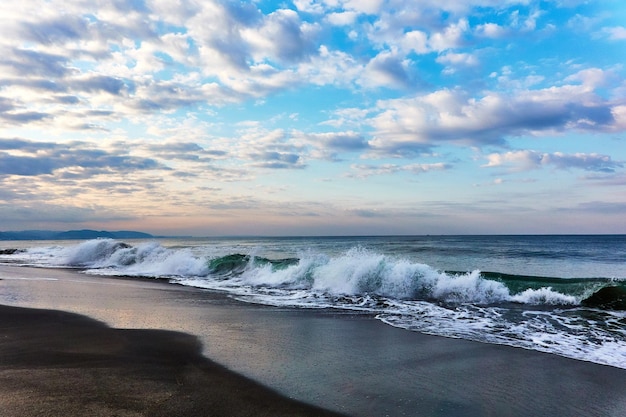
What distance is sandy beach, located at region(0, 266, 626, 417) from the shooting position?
4.58 metres

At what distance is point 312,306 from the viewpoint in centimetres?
1228

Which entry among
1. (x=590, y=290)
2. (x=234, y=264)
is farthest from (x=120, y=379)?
(x=234, y=264)

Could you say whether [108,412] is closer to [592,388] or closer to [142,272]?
[592,388]

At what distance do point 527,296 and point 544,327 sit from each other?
444cm

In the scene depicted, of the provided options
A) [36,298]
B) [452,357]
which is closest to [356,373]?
[452,357]

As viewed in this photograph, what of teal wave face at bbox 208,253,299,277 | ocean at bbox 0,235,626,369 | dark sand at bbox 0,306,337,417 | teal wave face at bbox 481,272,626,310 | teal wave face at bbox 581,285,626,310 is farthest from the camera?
teal wave face at bbox 208,253,299,277

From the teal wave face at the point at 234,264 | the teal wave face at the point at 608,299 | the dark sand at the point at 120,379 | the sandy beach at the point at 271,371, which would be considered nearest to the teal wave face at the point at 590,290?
the teal wave face at the point at 608,299

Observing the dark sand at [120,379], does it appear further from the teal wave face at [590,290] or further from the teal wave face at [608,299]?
the teal wave face at [590,290]

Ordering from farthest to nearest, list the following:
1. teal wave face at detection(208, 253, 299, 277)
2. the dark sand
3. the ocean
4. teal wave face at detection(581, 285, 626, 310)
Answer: teal wave face at detection(208, 253, 299, 277) → teal wave face at detection(581, 285, 626, 310) → the ocean → the dark sand

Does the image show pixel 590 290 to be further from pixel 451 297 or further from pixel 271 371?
pixel 271 371

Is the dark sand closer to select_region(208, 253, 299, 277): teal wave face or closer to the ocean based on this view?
the ocean

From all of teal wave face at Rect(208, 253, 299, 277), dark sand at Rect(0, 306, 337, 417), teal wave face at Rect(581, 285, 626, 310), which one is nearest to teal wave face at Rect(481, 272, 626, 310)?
teal wave face at Rect(581, 285, 626, 310)

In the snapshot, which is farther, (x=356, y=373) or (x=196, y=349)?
(x=196, y=349)

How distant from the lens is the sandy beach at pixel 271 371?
4.58 meters
